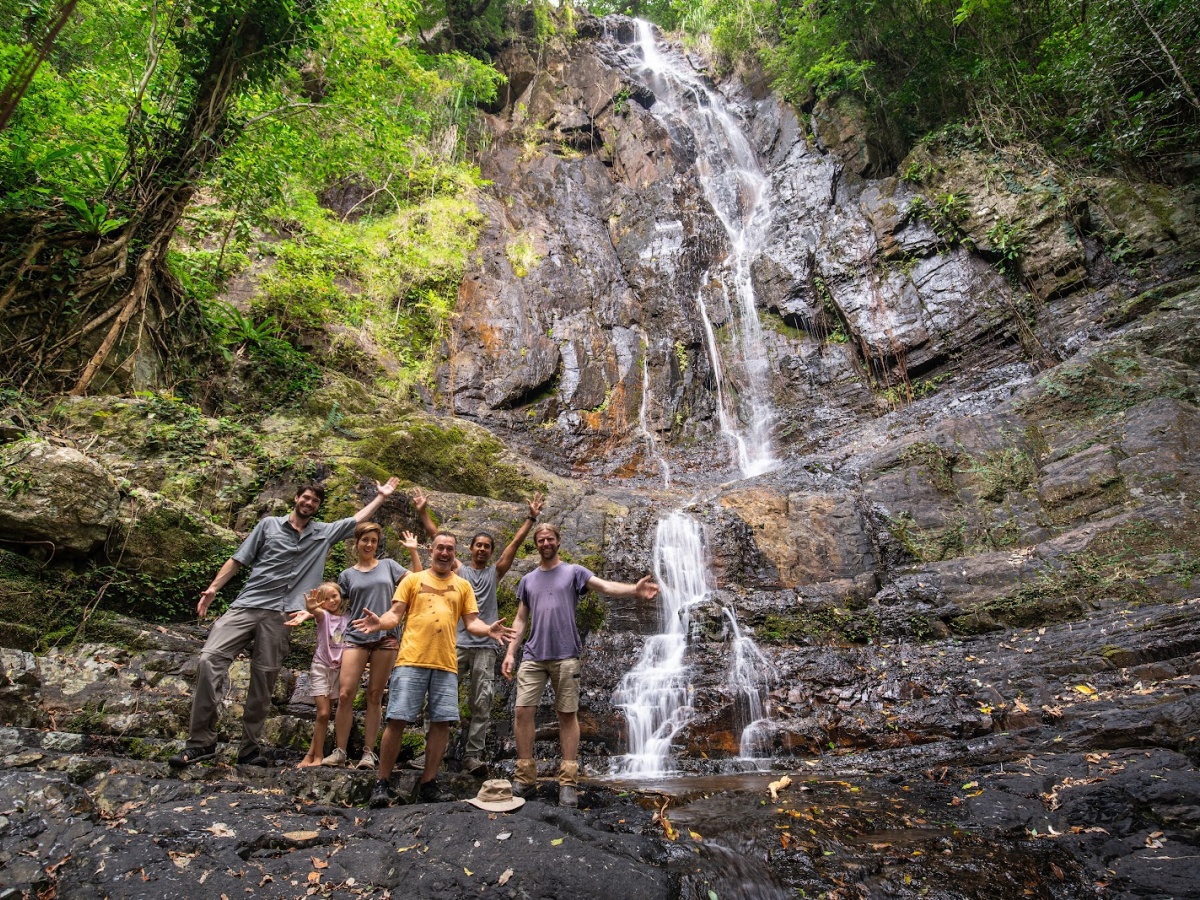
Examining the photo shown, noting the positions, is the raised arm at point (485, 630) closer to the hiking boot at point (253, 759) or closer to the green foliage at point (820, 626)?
the hiking boot at point (253, 759)

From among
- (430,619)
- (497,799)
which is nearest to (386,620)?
(430,619)

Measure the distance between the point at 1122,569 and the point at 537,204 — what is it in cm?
1806

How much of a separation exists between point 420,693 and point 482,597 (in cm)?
127

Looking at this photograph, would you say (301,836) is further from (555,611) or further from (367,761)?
(555,611)

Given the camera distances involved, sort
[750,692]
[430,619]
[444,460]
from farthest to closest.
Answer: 1. [444,460]
2. [750,692]
3. [430,619]

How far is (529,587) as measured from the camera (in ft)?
15.4

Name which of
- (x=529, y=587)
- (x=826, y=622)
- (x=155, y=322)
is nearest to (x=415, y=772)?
(x=529, y=587)

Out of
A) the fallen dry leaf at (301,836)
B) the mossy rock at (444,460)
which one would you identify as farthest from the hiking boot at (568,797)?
the mossy rock at (444,460)

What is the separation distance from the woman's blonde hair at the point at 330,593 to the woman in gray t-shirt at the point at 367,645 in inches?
2.1

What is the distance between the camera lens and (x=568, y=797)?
4027mm

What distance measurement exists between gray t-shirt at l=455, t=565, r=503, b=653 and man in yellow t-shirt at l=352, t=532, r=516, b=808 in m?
0.79

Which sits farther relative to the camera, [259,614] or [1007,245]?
[1007,245]

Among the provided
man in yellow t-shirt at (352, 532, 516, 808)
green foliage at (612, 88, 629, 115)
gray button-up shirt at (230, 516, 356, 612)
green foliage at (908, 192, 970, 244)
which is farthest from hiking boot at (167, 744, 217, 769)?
green foliage at (612, 88, 629, 115)

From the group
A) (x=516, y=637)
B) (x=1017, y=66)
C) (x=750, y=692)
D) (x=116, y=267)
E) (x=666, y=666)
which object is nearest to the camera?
(x=516, y=637)
